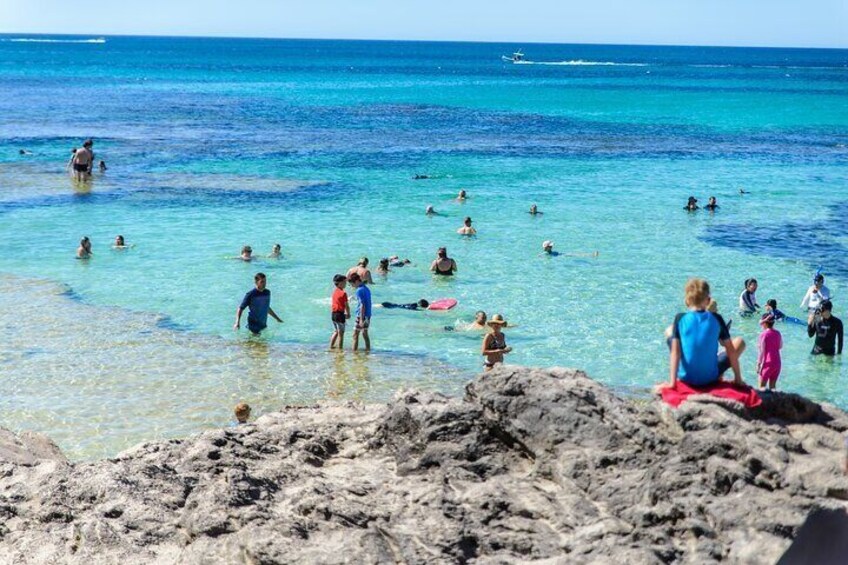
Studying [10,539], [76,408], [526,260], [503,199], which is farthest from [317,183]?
[10,539]

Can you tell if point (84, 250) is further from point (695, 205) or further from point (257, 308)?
point (695, 205)

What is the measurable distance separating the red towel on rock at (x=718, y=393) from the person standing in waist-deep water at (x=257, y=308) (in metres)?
10.5

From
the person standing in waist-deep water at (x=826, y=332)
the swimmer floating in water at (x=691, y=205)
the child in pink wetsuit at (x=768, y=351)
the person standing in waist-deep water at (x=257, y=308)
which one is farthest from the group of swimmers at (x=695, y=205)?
the child in pink wetsuit at (x=768, y=351)

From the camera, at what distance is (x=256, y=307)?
16.9 meters

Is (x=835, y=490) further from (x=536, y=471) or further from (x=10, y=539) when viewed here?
(x=10, y=539)

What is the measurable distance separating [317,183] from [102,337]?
19252 millimetres

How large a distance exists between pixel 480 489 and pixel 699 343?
186 cm

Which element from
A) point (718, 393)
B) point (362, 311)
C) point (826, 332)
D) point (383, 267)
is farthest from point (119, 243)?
point (718, 393)

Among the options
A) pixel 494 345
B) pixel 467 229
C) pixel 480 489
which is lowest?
pixel 494 345

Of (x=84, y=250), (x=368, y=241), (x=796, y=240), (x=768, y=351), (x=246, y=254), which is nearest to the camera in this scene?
(x=768, y=351)

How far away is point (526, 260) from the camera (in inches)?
944

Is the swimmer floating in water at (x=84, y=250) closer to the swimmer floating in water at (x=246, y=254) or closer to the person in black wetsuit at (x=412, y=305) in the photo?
the swimmer floating in water at (x=246, y=254)

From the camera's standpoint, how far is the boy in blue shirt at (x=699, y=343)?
7.01 metres

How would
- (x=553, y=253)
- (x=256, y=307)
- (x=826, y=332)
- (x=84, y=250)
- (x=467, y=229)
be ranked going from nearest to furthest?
(x=826, y=332)
(x=256, y=307)
(x=84, y=250)
(x=553, y=253)
(x=467, y=229)
